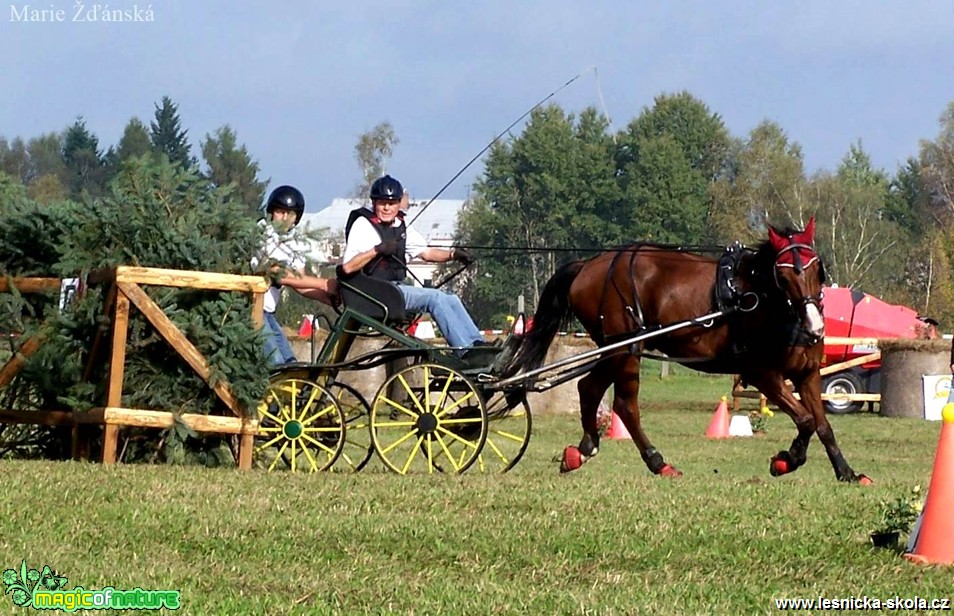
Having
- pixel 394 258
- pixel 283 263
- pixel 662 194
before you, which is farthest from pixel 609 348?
pixel 662 194

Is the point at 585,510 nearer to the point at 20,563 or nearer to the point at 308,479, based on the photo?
the point at 308,479

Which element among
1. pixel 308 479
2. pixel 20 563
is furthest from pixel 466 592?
pixel 308 479

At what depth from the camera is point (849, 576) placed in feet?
23.0

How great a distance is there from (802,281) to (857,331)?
21069mm

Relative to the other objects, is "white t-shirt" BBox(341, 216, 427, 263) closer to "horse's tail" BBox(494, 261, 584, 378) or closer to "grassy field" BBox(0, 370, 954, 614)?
"horse's tail" BBox(494, 261, 584, 378)

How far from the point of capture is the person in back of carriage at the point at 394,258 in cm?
1149

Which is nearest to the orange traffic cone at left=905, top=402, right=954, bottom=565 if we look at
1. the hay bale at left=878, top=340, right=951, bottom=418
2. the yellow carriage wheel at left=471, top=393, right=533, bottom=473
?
the yellow carriage wheel at left=471, top=393, right=533, bottom=473

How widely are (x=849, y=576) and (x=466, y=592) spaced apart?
5.67 feet

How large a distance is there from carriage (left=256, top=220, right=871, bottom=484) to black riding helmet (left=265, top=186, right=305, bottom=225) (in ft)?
2.74

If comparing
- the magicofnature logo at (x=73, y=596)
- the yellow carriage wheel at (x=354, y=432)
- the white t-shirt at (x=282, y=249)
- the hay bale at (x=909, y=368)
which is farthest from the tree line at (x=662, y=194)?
the magicofnature logo at (x=73, y=596)

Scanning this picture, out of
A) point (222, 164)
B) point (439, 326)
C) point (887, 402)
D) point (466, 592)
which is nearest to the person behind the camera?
point (466, 592)

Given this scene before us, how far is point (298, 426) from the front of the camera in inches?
442

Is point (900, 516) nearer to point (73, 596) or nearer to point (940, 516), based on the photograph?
point (940, 516)

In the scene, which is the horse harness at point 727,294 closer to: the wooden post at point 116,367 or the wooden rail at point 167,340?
the wooden rail at point 167,340
